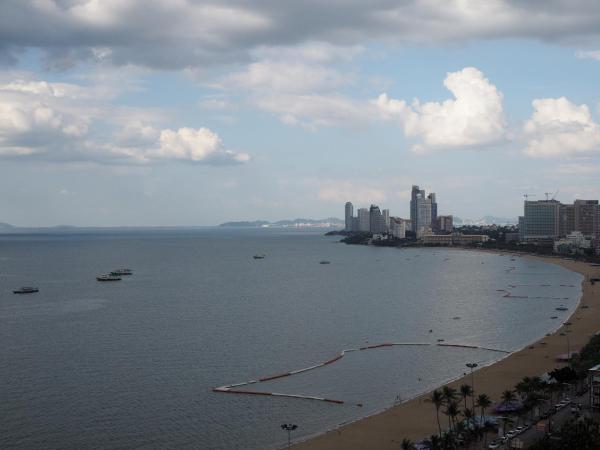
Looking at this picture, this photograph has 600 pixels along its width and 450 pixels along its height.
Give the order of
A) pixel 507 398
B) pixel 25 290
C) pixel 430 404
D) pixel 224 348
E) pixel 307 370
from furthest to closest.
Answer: pixel 25 290 < pixel 224 348 < pixel 307 370 < pixel 430 404 < pixel 507 398

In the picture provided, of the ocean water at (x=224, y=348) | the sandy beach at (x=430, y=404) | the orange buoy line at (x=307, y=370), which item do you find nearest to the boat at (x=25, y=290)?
the ocean water at (x=224, y=348)

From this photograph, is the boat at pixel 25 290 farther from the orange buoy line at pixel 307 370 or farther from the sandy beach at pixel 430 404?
the sandy beach at pixel 430 404

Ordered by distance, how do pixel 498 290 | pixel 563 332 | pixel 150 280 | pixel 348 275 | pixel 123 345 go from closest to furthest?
pixel 123 345
pixel 563 332
pixel 498 290
pixel 150 280
pixel 348 275

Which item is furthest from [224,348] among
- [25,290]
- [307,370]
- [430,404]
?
[25,290]

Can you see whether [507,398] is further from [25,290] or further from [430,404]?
[25,290]

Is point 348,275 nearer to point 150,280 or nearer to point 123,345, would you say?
point 150,280

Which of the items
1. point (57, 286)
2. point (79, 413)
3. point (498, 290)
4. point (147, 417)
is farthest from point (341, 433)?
point (57, 286)
